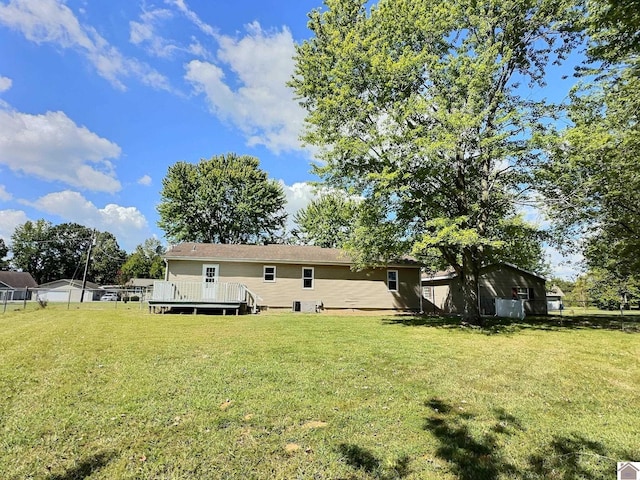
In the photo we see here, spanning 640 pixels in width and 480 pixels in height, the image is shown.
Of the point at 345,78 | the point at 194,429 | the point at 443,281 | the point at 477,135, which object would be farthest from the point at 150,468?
the point at 443,281

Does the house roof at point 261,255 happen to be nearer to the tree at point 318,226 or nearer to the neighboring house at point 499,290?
the neighboring house at point 499,290

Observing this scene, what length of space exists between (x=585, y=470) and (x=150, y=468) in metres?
3.68

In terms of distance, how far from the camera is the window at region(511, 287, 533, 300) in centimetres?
2381

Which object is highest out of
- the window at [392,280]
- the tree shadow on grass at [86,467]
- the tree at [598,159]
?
the tree at [598,159]

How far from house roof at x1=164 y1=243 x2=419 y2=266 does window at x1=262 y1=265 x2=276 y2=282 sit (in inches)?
20.6

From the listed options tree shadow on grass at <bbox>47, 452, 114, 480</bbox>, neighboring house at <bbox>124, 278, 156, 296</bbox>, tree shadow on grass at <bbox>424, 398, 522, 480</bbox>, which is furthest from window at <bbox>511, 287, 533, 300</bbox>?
neighboring house at <bbox>124, 278, 156, 296</bbox>

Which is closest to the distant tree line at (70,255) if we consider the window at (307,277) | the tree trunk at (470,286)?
the window at (307,277)

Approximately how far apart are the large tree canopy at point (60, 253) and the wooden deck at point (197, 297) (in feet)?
199

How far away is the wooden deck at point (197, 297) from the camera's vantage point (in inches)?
687

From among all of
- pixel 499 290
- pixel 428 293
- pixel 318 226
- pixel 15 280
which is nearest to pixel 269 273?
pixel 428 293

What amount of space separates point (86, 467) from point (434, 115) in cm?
1375

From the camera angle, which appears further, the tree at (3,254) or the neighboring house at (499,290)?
the tree at (3,254)

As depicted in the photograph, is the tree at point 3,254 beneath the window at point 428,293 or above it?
above

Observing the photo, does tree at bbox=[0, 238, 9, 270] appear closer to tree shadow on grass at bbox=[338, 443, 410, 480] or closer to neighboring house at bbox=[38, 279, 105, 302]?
neighboring house at bbox=[38, 279, 105, 302]
